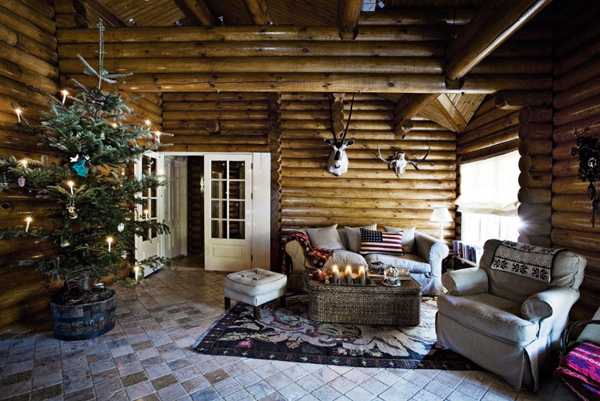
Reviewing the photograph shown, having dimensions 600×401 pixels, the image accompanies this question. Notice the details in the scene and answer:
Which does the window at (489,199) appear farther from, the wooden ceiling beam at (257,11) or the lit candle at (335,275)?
the wooden ceiling beam at (257,11)

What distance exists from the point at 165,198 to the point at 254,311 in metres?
4.08

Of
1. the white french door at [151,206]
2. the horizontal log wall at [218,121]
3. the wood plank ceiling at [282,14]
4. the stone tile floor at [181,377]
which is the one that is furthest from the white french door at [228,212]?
the stone tile floor at [181,377]

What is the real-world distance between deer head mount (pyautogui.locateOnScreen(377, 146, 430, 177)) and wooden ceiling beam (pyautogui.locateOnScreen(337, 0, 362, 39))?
8.83 ft

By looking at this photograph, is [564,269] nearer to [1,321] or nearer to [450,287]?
[450,287]

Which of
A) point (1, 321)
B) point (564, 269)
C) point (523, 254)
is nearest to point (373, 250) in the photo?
point (523, 254)

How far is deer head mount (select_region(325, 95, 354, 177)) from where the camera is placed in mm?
5156

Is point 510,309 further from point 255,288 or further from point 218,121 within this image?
point 218,121

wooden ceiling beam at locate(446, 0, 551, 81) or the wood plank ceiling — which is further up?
the wood plank ceiling

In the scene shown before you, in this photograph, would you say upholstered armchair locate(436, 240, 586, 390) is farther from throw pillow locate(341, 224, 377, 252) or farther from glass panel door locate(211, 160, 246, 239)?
glass panel door locate(211, 160, 246, 239)

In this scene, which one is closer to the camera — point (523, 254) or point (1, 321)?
point (523, 254)

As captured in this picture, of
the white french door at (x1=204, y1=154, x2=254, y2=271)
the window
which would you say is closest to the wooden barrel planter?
the white french door at (x1=204, y1=154, x2=254, y2=271)

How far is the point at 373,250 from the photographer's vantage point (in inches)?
192

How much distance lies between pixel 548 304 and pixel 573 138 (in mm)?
1928

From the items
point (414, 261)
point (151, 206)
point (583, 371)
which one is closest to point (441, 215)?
point (414, 261)
